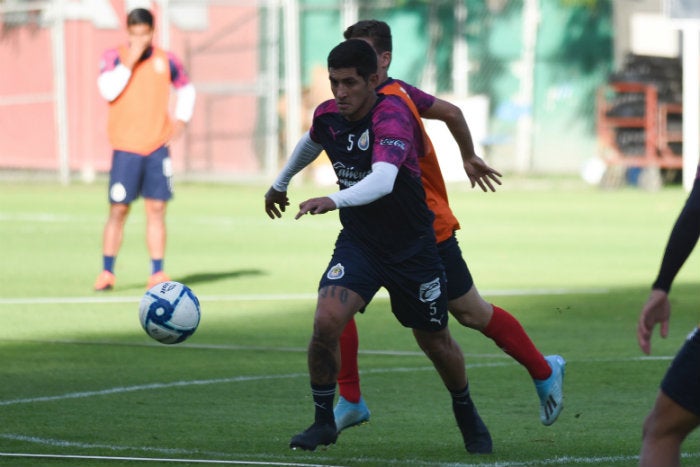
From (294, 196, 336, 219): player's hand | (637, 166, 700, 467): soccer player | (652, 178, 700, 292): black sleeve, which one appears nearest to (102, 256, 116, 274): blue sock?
(294, 196, 336, 219): player's hand

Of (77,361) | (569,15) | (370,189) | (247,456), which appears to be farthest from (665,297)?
(569,15)

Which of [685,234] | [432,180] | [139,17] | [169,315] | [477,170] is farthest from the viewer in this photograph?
[139,17]

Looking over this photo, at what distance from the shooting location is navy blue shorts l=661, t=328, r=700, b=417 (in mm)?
4582

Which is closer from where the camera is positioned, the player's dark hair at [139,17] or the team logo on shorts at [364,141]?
the team logo on shorts at [364,141]

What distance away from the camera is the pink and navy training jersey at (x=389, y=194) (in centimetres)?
690

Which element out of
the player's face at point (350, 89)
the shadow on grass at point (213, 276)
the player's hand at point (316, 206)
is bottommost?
the shadow on grass at point (213, 276)

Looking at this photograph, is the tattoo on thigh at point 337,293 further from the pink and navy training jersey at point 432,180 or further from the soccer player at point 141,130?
the soccer player at point 141,130

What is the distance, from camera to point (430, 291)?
272 inches

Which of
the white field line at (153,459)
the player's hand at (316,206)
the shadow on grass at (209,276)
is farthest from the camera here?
the shadow on grass at (209,276)

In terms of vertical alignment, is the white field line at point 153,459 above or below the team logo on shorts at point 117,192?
below

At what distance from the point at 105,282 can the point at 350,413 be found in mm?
6708

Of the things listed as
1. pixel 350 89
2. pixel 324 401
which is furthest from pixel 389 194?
pixel 324 401

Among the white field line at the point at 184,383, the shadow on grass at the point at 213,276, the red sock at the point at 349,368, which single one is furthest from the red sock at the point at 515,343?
the shadow on grass at the point at 213,276

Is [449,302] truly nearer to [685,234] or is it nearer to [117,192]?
[685,234]
